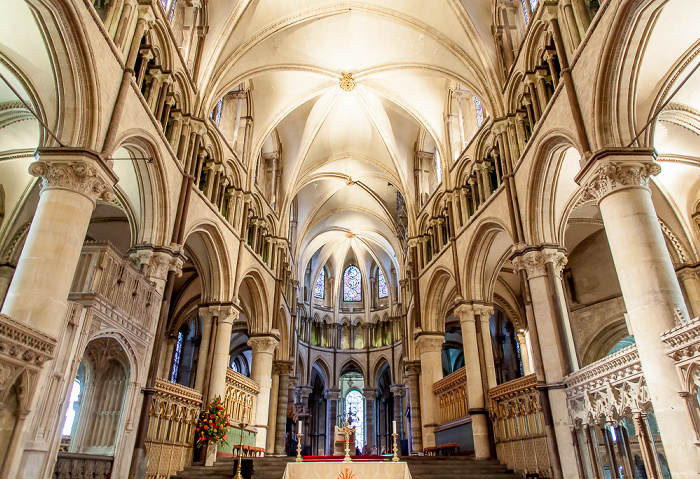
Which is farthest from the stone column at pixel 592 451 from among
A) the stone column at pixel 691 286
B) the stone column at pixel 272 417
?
the stone column at pixel 272 417

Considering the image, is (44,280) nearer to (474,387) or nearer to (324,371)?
(474,387)

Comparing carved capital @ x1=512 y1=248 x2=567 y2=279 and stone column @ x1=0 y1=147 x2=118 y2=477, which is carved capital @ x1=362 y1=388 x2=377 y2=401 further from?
stone column @ x1=0 y1=147 x2=118 y2=477

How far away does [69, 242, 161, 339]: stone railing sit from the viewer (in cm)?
852

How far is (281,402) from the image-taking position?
2183 centimetres

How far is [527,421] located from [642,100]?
24.8 ft

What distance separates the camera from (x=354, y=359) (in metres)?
32.1

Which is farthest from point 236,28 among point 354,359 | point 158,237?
point 354,359

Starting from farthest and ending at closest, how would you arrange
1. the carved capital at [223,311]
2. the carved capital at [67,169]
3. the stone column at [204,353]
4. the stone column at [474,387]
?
1. the carved capital at [223,311]
2. the stone column at [204,353]
3. the stone column at [474,387]
4. the carved capital at [67,169]

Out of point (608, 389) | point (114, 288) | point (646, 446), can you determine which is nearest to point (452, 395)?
point (608, 389)

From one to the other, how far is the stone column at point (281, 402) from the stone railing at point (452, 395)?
708cm

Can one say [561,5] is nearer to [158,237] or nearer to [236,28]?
[236,28]

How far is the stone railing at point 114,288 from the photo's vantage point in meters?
8.52

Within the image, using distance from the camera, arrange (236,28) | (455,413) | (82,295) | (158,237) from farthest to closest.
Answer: (455,413) < (236,28) < (158,237) < (82,295)

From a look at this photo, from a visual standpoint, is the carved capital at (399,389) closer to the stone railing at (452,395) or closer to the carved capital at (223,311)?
the stone railing at (452,395)
